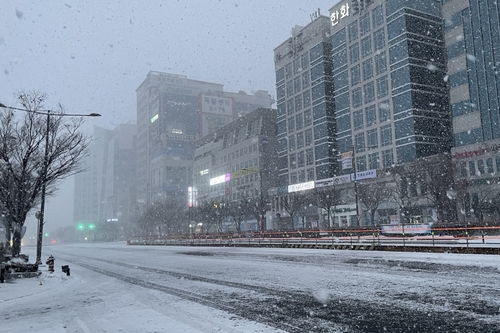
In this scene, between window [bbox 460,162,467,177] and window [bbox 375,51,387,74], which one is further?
window [bbox 375,51,387,74]

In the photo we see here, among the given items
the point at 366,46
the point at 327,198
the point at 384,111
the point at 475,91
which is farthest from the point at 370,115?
the point at 327,198

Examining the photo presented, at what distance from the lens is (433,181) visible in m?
44.3

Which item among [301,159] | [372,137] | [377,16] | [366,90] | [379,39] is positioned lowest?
[301,159]

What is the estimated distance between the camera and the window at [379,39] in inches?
2665

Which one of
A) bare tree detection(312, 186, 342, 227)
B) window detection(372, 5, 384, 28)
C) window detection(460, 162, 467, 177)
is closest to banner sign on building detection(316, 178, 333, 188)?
bare tree detection(312, 186, 342, 227)

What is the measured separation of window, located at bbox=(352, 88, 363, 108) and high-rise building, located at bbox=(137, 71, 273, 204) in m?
90.3

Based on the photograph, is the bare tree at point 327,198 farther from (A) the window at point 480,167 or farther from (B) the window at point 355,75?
(B) the window at point 355,75

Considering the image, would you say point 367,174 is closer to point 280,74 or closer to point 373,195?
point 373,195

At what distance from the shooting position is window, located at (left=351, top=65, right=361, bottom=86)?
7225 cm

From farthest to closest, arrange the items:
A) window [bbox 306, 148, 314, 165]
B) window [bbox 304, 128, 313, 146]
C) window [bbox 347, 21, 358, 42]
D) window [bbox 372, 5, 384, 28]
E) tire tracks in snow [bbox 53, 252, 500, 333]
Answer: window [bbox 304, 128, 313, 146]
window [bbox 306, 148, 314, 165]
window [bbox 347, 21, 358, 42]
window [bbox 372, 5, 384, 28]
tire tracks in snow [bbox 53, 252, 500, 333]

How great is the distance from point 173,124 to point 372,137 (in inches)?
4429

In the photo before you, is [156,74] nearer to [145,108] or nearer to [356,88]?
[145,108]

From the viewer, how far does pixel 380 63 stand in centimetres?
6788

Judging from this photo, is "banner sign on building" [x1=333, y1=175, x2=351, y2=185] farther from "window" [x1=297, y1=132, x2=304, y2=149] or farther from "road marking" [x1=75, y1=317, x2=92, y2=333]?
"road marking" [x1=75, y1=317, x2=92, y2=333]
